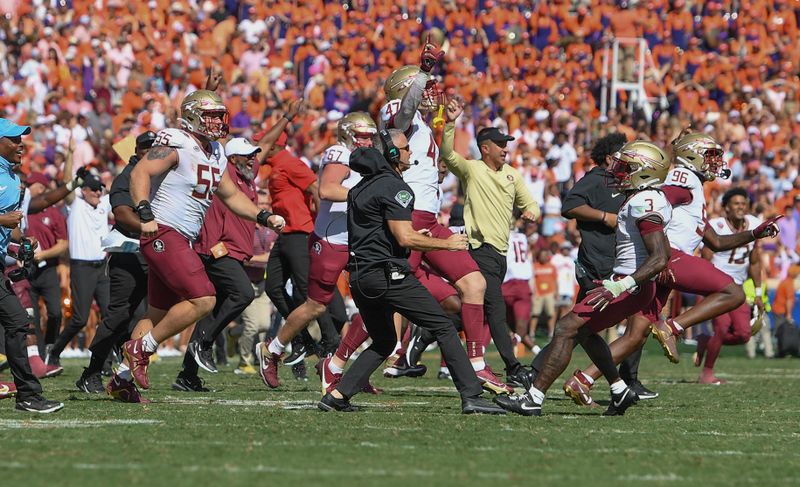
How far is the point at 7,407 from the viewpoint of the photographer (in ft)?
30.1

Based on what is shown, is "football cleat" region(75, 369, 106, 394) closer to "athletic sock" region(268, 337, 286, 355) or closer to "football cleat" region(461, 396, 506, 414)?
"athletic sock" region(268, 337, 286, 355)

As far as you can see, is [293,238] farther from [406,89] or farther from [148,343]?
[148,343]

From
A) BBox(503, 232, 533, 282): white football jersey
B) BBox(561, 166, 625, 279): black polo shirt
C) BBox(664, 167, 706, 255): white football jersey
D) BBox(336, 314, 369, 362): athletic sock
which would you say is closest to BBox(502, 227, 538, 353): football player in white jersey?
BBox(503, 232, 533, 282): white football jersey

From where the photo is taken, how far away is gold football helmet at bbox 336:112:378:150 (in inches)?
430

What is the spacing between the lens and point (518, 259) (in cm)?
1789

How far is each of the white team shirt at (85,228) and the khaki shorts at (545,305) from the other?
7775 millimetres

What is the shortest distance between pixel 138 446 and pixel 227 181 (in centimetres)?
344

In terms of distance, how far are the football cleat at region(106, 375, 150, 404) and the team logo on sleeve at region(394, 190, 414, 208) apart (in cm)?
234

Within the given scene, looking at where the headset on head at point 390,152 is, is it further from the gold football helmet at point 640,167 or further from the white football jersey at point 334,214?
the white football jersey at point 334,214

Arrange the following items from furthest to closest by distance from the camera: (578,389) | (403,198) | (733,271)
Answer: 1. (733,271)
2. (578,389)
3. (403,198)

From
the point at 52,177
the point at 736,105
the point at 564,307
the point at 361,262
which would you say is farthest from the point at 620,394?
the point at 736,105

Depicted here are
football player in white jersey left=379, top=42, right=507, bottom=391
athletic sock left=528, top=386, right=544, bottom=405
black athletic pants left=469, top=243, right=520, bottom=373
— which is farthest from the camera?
black athletic pants left=469, top=243, right=520, bottom=373

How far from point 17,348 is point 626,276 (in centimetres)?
374

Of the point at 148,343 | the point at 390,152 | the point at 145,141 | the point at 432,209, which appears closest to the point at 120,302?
the point at 145,141
